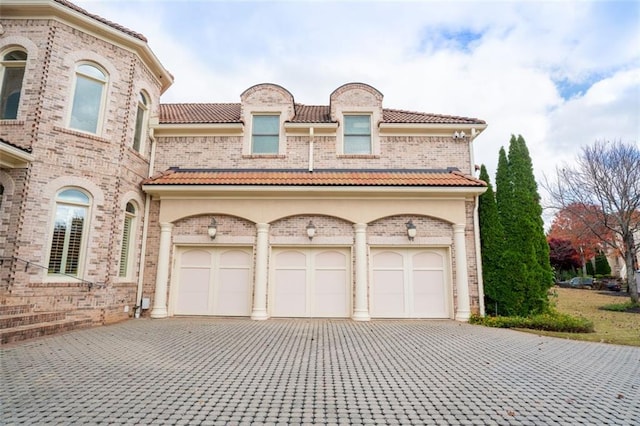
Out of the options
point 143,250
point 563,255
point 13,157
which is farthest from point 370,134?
point 563,255

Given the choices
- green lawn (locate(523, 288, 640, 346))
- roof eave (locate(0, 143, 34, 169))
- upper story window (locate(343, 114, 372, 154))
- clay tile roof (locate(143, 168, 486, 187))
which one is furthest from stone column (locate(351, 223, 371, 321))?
roof eave (locate(0, 143, 34, 169))

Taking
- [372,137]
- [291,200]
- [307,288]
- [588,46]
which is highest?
[588,46]

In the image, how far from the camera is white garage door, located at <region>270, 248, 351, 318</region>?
32.6ft

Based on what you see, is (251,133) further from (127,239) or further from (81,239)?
(81,239)

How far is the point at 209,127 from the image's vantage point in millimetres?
10992

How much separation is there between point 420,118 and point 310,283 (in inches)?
268

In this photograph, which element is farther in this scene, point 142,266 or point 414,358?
point 142,266

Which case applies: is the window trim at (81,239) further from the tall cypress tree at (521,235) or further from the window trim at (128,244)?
the tall cypress tree at (521,235)

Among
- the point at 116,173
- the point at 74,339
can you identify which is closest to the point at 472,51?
the point at 116,173

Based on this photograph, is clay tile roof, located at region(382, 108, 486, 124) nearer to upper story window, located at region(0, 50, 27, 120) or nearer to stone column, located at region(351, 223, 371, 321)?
stone column, located at region(351, 223, 371, 321)

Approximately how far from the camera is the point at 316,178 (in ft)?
33.5

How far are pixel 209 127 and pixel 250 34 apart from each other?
319 centimetres

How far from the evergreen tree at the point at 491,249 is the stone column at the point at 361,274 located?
149 inches

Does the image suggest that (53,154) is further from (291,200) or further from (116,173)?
(291,200)
